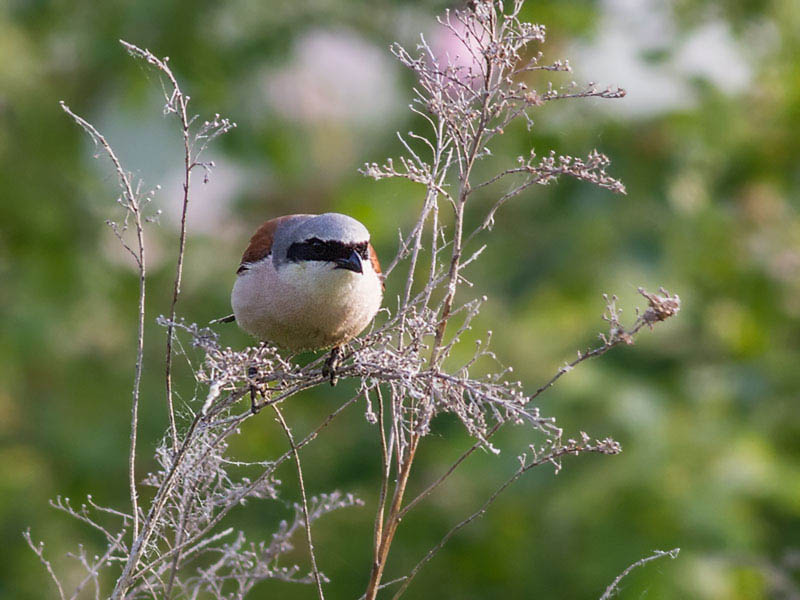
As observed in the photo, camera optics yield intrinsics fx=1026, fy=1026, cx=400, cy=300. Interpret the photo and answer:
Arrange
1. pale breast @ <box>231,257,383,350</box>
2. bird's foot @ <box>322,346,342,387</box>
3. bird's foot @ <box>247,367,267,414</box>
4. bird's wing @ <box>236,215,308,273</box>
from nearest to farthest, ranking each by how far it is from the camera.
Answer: bird's foot @ <box>247,367,267,414</box> < bird's foot @ <box>322,346,342,387</box> < pale breast @ <box>231,257,383,350</box> < bird's wing @ <box>236,215,308,273</box>

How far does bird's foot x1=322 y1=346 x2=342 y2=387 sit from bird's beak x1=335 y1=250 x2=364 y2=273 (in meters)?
0.23

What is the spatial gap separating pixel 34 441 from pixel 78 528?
826 mm

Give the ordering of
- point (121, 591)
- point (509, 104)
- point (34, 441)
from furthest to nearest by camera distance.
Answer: point (34, 441)
point (509, 104)
point (121, 591)

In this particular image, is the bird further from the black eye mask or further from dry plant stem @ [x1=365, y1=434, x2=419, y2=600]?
dry plant stem @ [x1=365, y1=434, x2=419, y2=600]

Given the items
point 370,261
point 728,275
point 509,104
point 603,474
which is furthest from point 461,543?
point 509,104

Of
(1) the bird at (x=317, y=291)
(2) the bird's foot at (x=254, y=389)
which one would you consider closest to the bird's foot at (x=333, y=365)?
(1) the bird at (x=317, y=291)

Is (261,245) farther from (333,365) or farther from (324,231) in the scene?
(333,365)

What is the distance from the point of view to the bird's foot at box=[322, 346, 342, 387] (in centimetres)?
227

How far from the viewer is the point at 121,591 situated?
183cm

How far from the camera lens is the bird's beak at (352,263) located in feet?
9.32

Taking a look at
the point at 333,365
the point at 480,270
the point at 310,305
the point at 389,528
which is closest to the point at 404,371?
the point at 389,528

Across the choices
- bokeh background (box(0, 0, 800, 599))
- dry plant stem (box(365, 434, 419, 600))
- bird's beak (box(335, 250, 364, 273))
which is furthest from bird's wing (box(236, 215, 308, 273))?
bokeh background (box(0, 0, 800, 599))

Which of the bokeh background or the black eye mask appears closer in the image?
the black eye mask

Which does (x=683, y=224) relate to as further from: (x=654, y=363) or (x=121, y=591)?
(x=121, y=591)
